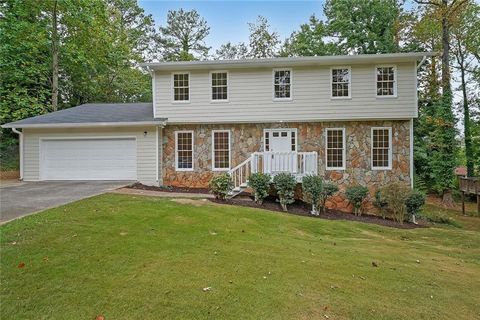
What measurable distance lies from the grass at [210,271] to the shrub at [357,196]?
3928 mm

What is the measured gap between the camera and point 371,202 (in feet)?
39.0

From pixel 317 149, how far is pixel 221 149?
4.03m

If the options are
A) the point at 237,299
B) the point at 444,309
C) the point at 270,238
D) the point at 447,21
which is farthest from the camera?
the point at 447,21

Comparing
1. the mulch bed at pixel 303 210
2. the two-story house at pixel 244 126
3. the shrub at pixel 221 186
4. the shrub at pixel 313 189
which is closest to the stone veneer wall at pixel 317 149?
the two-story house at pixel 244 126

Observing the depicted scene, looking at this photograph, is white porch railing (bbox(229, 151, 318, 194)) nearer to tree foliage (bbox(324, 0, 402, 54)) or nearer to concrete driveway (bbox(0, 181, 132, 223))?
→ concrete driveway (bbox(0, 181, 132, 223))

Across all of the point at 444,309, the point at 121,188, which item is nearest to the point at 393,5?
the point at 121,188

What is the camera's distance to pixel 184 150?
42.4 ft

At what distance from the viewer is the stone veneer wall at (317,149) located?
12.1 meters

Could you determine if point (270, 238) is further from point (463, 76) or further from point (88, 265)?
point (463, 76)

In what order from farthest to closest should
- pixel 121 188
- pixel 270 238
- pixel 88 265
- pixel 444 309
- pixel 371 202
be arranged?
pixel 371 202
pixel 121 188
pixel 270 238
pixel 88 265
pixel 444 309

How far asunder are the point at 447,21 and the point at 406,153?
8.92 meters

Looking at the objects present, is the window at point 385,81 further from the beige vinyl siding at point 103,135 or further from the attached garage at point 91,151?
the beige vinyl siding at point 103,135

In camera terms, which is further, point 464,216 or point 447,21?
point 447,21

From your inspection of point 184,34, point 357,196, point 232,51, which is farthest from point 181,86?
point 184,34
